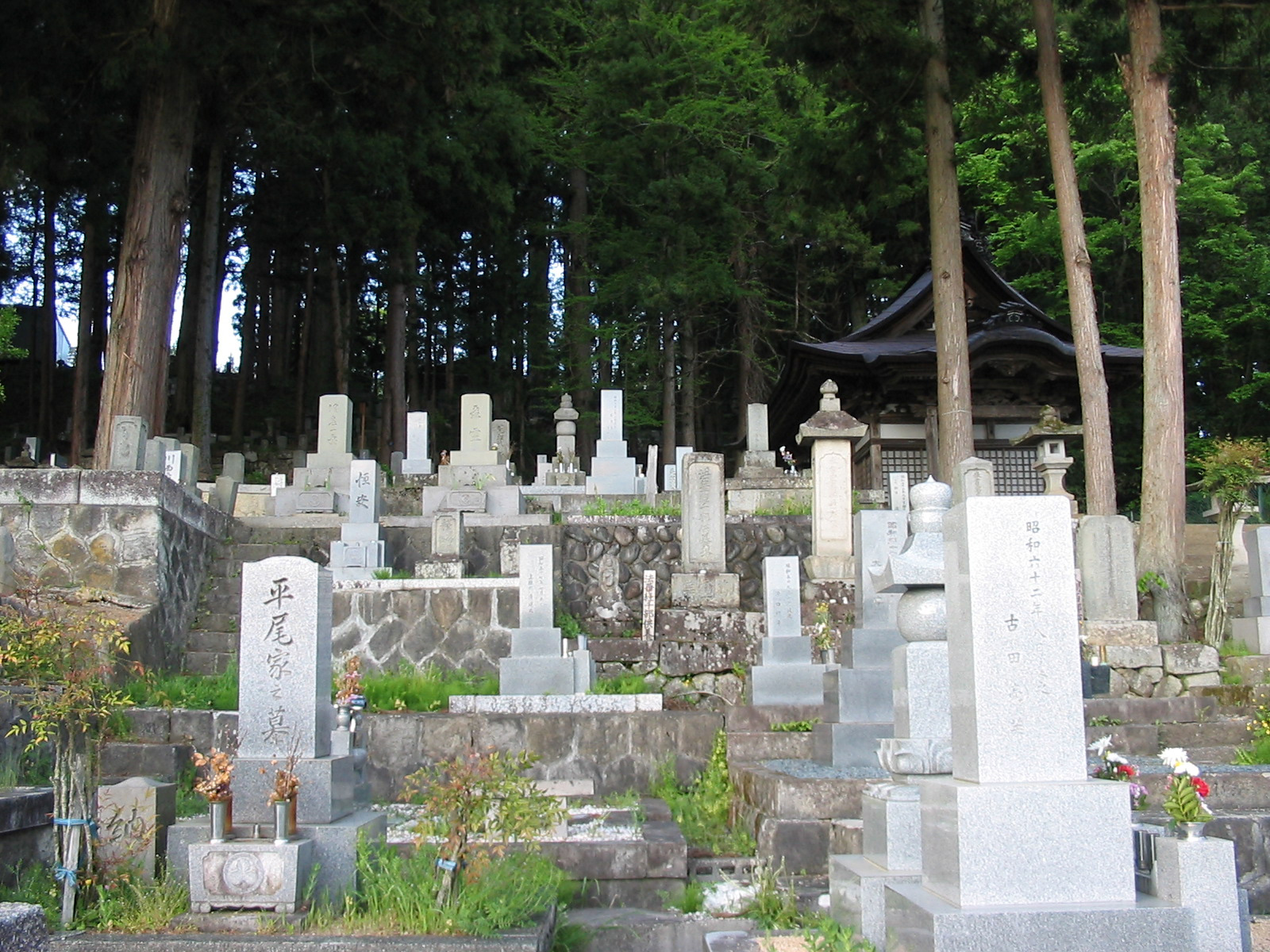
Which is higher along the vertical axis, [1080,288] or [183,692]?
[1080,288]

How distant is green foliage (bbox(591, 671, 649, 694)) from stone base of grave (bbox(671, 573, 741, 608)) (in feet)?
4.98

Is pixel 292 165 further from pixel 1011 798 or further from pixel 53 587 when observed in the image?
pixel 1011 798

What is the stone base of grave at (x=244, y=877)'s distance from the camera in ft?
15.5

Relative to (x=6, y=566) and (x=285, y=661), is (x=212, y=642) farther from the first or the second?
(x=285, y=661)

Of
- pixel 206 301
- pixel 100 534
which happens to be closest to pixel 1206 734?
pixel 100 534

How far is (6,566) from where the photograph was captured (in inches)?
356

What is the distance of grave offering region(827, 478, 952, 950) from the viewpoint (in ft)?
14.7

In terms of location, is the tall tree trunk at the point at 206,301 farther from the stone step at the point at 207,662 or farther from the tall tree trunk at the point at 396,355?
the stone step at the point at 207,662

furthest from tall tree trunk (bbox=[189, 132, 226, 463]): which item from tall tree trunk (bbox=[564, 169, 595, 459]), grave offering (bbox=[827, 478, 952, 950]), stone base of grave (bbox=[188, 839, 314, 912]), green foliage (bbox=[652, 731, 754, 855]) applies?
grave offering (bbox=[827, 478, 952, 950])

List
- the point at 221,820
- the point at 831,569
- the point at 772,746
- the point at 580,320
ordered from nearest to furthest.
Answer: the point at 221,820 → the point at 772,746 → the point at 831,569 → the point at 580,320

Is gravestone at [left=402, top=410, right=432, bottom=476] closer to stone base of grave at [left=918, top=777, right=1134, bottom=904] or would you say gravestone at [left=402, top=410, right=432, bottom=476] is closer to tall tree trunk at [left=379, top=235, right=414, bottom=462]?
tall tree trunk at [left=379, top=235, right=414, bottom=462]

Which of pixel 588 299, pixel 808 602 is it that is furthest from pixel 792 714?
pixel 588 299

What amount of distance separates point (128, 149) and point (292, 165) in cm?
338

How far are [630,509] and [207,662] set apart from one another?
5908mm
